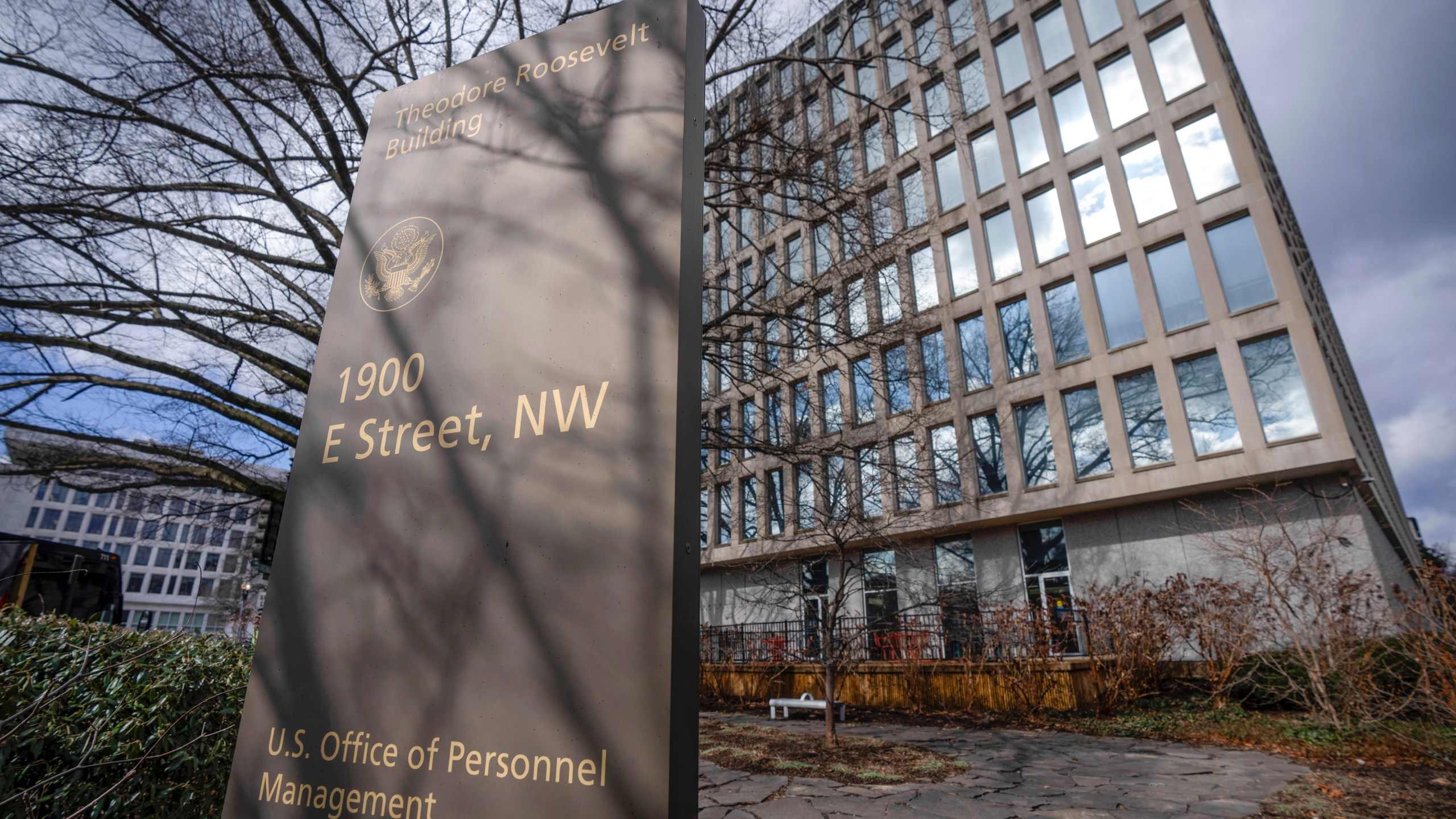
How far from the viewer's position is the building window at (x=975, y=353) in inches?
774

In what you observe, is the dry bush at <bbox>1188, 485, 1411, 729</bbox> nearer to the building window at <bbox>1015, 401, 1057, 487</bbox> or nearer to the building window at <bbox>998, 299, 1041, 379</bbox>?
the building window at <bbox>1015, 401, 1057, 487</bbox>

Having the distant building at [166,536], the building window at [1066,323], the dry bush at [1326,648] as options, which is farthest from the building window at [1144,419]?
the distant building at [166,536]

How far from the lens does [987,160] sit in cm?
2086

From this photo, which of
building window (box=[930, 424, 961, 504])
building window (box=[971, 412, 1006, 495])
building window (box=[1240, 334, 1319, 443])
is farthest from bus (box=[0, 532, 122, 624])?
building window (box=[1240, 334, 1319, 443])

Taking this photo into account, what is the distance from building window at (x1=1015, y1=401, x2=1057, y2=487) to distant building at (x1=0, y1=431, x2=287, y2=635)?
17.2 m

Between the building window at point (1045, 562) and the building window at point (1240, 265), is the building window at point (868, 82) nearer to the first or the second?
the building window at point (1240, 265)

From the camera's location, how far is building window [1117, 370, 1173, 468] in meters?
16.2

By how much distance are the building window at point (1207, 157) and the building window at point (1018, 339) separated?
4.94 m

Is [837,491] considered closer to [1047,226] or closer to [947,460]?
[947,460]

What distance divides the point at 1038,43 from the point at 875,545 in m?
16.1

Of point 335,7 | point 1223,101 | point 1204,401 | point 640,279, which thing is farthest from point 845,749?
point 1223,101

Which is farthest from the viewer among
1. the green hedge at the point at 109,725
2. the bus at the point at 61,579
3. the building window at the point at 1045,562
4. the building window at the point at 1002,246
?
the building window at the point at 1002,246

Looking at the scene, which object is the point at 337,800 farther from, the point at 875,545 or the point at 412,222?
the point at 875,545

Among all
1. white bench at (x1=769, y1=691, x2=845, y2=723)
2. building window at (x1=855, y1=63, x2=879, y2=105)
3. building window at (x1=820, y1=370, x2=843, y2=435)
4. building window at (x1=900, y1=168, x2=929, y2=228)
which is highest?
building window at (x1=855, y1=63, x2=879, y2=105)
